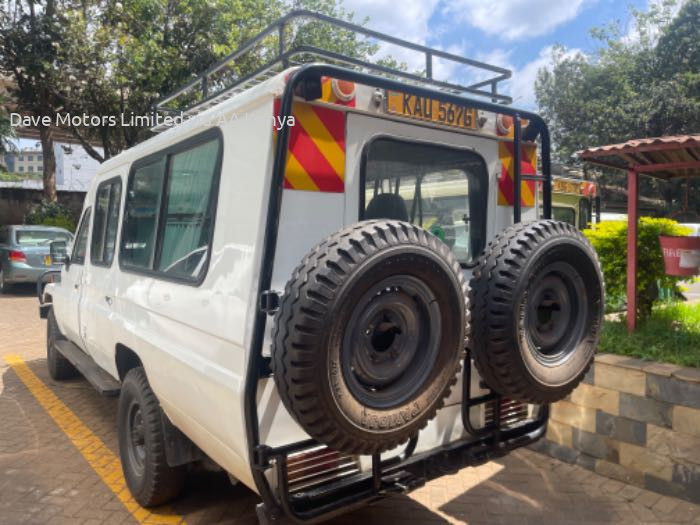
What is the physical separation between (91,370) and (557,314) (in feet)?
11.5

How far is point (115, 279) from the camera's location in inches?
146

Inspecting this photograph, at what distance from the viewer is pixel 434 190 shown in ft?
9.80

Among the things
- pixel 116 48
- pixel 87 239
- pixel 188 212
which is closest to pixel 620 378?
pixel 188 212

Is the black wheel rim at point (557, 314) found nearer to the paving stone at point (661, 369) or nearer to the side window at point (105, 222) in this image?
the paving stone at point (661, 369)

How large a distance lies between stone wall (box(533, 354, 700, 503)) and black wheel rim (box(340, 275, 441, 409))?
2.12 m

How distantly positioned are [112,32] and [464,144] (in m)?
13.7

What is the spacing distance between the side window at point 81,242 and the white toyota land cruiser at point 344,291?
1.47m

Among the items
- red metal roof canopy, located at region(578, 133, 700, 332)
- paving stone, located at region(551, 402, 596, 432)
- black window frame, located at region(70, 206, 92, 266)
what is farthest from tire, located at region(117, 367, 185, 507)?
red metal roof canopy, located at region(578, 133, 700, 332)

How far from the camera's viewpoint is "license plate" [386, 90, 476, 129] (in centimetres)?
255

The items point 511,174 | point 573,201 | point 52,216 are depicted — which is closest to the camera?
point 511,174

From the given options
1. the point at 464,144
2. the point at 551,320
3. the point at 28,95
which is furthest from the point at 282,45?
the point at 28,95

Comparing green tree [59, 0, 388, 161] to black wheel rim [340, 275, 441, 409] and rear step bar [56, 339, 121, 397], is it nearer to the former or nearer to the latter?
rear step bar [56, 339, 121, 397]

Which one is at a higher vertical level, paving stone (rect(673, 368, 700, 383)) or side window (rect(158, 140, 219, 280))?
side window (rect(158, 140, 219, 280))

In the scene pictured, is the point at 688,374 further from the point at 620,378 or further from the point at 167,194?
the point at 167,194
